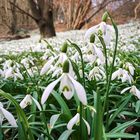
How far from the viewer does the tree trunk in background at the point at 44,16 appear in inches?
610

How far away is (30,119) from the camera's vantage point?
2.05m

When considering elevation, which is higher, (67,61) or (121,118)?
(67,61)

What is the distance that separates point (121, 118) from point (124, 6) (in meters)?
24.4

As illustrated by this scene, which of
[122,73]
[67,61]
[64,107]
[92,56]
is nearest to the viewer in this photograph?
[67,61]

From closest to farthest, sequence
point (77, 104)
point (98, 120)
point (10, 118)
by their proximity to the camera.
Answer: point (10, 118) → point (98, 120) → point (77, 104)

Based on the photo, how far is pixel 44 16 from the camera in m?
15.7

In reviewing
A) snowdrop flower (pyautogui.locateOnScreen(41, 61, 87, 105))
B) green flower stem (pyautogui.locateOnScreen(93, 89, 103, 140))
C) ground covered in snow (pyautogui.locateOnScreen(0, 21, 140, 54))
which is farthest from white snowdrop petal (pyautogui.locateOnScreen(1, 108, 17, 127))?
ground covered in snow (pyautogui.locateOnScreen(0, 21, 140, 54))

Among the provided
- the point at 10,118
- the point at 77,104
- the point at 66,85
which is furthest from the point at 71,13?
the point at 10,118

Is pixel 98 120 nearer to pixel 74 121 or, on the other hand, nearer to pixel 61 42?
pixel 74 121

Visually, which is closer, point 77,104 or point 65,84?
point 65,84

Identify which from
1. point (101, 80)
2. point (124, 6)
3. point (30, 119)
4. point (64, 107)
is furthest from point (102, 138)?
point (124, 6)

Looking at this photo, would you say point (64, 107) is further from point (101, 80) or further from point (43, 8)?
point (43, 8)

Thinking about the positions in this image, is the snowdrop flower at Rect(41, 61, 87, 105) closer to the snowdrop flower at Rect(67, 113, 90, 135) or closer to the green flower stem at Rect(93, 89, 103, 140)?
the green flower stem at Rect(93, 89, 103, 140)

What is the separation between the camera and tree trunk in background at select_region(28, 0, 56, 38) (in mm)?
15500
